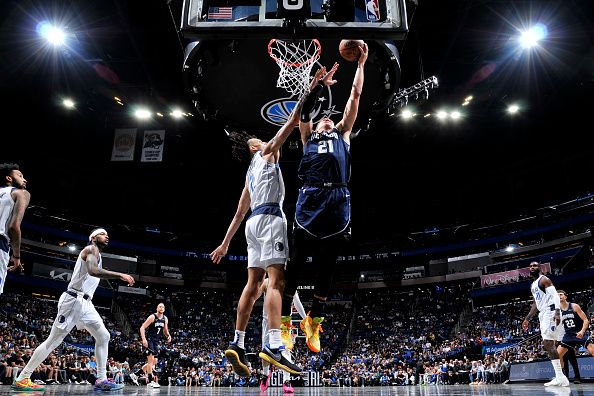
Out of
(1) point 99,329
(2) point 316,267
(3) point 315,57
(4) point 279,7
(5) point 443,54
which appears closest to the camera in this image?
(2) point 316,267

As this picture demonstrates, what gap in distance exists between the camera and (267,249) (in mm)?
4242

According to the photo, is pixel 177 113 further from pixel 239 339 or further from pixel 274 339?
pixel 274 339

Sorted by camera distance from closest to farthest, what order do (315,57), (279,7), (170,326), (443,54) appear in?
1. (279,7)
2. (315,57)
3. (443,54)
4. (170,326)

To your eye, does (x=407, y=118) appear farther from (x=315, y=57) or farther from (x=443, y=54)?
(x=315, y=57)

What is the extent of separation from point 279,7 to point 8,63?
17359 mm

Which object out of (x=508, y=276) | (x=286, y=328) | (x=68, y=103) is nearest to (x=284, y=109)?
(x=286, y=328)

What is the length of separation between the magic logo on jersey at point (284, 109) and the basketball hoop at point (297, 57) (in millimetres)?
906

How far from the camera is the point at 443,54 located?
16938mm

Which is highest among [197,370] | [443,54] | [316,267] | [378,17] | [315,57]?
[443,54]

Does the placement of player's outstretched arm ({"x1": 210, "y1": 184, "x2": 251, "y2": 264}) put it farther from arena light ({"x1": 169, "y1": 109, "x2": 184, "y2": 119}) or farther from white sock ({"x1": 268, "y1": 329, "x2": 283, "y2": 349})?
arena light ({"x1": 169, "y1": 109, "x2": 184, "y2": 119})

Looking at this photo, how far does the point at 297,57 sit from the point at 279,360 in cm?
629

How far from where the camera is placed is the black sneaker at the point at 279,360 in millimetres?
3848

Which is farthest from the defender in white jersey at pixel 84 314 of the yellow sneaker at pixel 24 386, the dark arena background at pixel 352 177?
the dark arena background at pixel 352 177

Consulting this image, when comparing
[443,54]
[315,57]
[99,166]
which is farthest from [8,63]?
[443,54]
